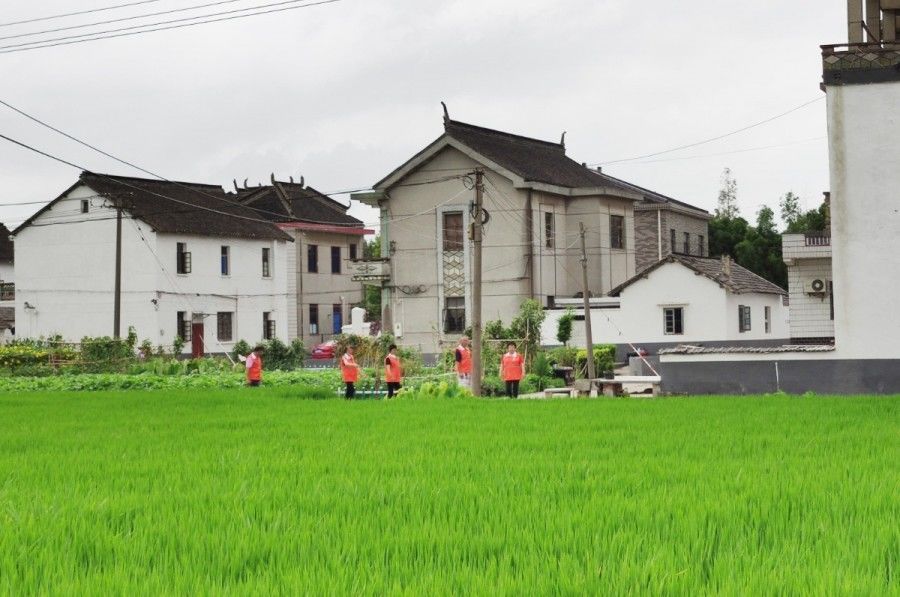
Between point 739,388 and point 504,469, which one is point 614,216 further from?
point 504,469

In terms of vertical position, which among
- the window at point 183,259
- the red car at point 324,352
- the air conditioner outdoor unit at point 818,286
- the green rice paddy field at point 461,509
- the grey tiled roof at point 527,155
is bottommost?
the green rice paddy field at point 461,509

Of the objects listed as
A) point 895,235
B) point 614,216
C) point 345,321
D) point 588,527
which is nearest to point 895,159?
point 895,235

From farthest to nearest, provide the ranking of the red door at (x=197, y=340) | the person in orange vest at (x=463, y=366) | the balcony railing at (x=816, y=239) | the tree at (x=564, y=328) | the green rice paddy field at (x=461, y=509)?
the red door at (x=197, y=340)
the tree at (x=564, y=328)
the balcony railing at (x=816, y=239)
the person in orange vest at (x=463, y=366)
the green rice paddy field at (x=461, y=509)

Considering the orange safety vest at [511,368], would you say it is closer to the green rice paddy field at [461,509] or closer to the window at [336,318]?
the green rice paddy field at [461,509]

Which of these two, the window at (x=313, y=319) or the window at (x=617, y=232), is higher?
the window at (x=617, y=232)

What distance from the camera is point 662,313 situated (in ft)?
153

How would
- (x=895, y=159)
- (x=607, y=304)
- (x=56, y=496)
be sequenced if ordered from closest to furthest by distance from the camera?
(x=56, y=496)
(x=895, y=159)
(x=607, y=304)

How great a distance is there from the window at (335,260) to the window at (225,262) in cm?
828

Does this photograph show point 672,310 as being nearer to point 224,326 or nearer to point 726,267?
point 726,267

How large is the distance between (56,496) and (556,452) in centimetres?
511

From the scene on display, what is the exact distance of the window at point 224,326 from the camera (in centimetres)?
5873

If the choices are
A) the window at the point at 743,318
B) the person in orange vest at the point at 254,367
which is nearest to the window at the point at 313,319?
the window at the point at 743,318

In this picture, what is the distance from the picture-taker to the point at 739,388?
88.8ft

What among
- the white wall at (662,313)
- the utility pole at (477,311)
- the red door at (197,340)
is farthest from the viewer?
the red door at (197,340)
